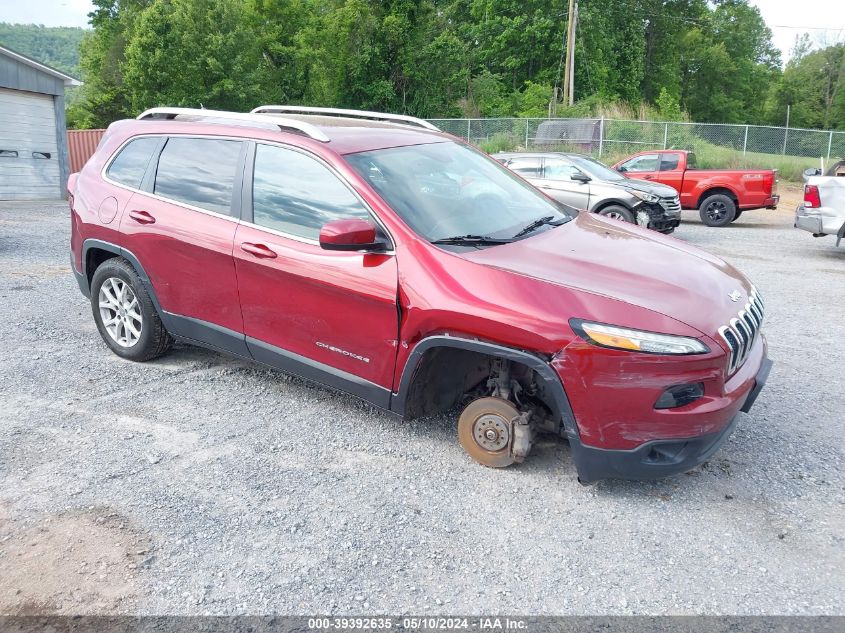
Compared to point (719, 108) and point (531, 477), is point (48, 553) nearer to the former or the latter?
point (531, 477)

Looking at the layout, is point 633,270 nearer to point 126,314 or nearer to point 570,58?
point 126,314

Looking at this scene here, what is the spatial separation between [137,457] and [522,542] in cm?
214

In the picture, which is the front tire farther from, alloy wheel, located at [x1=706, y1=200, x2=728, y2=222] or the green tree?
the green tree

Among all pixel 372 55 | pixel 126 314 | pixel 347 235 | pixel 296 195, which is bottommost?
pixel 126 314

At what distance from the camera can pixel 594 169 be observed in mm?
12445

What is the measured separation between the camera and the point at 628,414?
323cm

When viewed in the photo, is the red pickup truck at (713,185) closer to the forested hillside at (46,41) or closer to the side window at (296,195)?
the side window at (296,195)

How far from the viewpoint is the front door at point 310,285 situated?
3.77m

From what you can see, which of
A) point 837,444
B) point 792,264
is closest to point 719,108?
point 792,264

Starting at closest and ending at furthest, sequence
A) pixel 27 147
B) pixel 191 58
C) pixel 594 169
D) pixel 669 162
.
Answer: pixel 594 169 → pixel 669 162 → pixel 27 147 → pixel 191 58

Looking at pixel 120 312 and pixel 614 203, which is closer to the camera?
pixel 120 312

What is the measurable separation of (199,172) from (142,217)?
56cm

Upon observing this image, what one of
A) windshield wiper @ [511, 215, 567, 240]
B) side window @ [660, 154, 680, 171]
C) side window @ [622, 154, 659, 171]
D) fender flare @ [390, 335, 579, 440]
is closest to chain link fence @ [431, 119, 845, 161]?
side window @ [622, 154, 659, 171]

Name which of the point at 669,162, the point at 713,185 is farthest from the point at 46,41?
the point at 713,185
